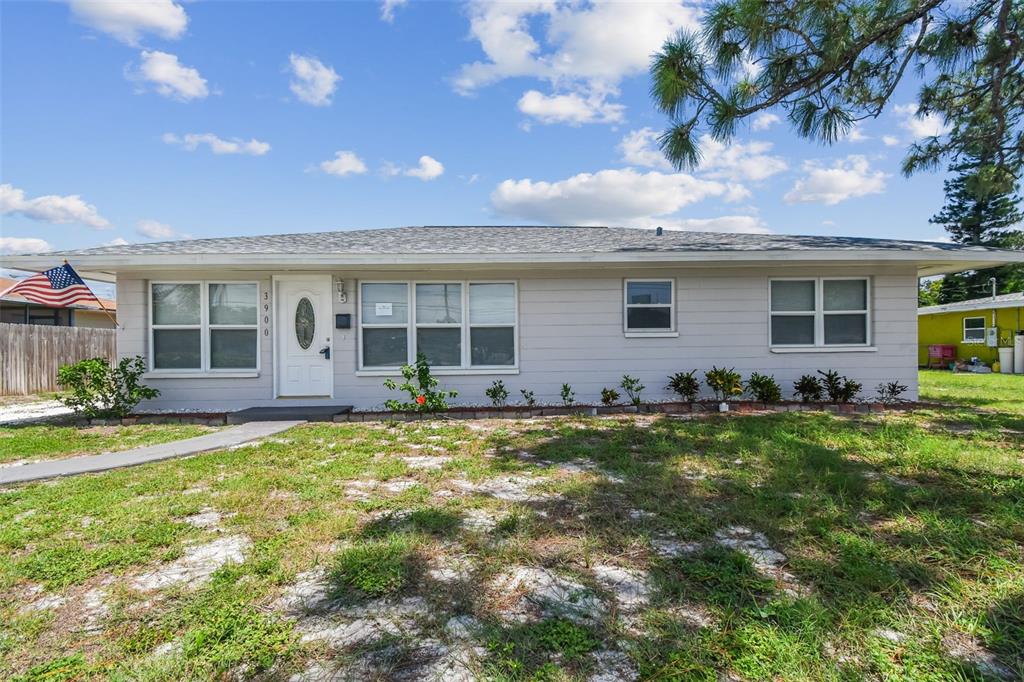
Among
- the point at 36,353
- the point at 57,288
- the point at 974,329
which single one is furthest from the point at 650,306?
the point at 974,329

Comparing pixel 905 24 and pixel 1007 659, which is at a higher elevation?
pixel 905 24

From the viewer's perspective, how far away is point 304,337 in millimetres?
7805

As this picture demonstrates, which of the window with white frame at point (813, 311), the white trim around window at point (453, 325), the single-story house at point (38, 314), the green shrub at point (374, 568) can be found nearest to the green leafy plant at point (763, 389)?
the window with white frame at point (813, 311)

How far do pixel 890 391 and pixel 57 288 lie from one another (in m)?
13.6

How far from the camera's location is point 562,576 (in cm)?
247

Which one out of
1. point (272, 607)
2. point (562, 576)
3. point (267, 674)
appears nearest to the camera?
point (267, 674)

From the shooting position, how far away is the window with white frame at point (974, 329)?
16531mm

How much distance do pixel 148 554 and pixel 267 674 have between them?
150cm

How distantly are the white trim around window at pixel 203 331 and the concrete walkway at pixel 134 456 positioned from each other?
67.8 inches

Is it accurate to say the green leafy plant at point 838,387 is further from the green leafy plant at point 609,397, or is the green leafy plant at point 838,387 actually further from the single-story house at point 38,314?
the single-story house at point 38,314

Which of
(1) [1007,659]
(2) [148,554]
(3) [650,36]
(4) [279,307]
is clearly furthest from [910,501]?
(4) [279,307]

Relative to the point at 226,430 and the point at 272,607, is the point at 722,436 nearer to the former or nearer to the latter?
the point at 272,607

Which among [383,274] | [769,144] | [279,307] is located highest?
[769,144]

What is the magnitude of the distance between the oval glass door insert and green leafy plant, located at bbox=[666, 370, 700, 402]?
234 inches
